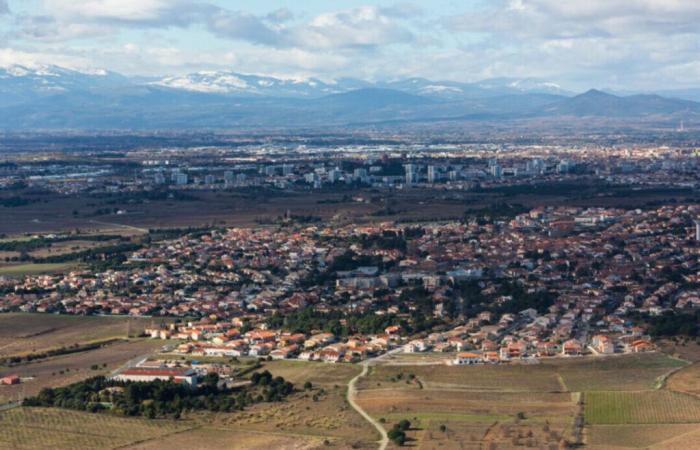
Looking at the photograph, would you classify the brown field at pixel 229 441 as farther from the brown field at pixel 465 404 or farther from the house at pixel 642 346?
the house at pixel 642 346

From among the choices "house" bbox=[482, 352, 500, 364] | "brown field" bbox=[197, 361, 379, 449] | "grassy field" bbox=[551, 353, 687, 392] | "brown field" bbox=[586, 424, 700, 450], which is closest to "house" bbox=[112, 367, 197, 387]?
"brown field" bbox=[197, 361, 379, 449]

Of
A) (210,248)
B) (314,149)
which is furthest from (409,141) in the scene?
(210,248)

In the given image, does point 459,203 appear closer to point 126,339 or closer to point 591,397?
point 126,339

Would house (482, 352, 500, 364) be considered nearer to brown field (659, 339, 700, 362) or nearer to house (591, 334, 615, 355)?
house (591, 334, 615, 355)

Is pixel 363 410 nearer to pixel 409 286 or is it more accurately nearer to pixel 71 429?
pixel 71 429

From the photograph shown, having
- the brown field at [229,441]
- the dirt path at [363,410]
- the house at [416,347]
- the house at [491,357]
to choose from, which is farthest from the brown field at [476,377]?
the brown field at [229,441]
